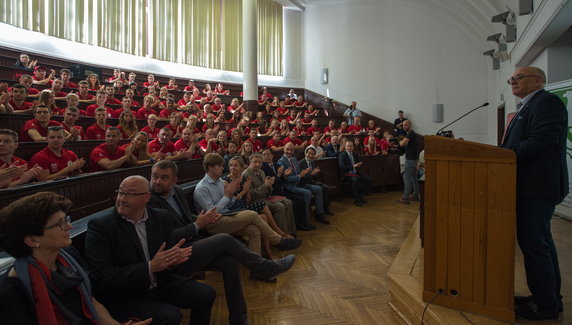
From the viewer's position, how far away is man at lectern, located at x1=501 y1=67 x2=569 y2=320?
1.57 meters

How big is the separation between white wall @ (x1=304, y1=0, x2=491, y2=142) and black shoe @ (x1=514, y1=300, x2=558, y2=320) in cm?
798

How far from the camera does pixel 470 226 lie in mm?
1678

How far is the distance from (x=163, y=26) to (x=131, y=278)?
974 centimetres

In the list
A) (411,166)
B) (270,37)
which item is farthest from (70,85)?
(270,37)

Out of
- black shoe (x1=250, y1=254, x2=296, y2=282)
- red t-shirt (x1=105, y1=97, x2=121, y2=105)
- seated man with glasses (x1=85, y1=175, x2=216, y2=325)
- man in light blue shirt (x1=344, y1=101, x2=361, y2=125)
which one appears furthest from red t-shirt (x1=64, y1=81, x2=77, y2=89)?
man in light blue shirt (x1=344, y1=101, x2=361, y2=125)

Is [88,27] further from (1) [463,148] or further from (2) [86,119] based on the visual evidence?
(1) [463,148]

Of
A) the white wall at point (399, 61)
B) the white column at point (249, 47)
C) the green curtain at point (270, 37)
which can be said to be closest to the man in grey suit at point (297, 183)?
the white column at point (249, 47)

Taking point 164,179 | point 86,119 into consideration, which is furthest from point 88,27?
point 164,179

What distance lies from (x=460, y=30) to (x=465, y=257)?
357 inches

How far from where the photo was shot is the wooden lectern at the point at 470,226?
1.59 metres

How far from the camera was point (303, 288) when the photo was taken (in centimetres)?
252

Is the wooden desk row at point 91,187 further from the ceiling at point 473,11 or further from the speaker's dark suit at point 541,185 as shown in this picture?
the ceiling at point 473,11

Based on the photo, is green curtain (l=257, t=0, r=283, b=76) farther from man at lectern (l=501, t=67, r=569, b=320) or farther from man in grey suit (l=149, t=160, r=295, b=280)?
man at lectern (l=501, t=67, r=569, b=320)

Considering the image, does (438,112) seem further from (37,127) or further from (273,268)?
(37,127)
